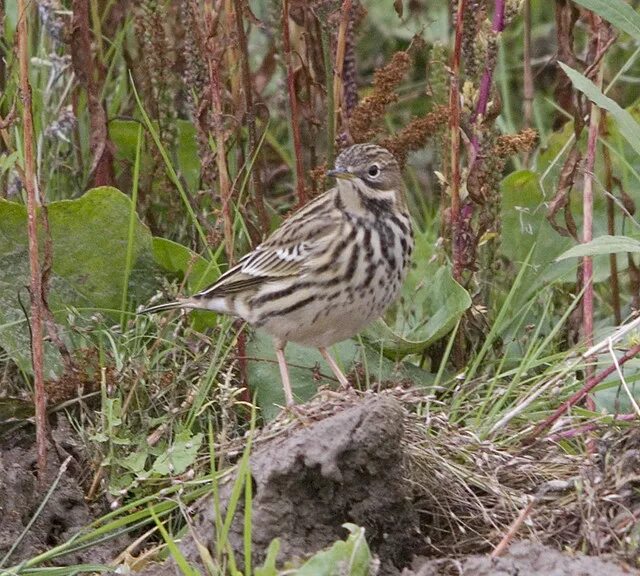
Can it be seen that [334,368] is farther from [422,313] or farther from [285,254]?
[422,313]

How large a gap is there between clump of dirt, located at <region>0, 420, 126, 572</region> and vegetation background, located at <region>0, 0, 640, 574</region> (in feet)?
0.22

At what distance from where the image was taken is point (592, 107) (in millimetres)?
5102

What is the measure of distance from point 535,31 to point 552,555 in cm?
547

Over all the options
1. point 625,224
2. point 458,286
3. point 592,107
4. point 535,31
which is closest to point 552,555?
point 458,286

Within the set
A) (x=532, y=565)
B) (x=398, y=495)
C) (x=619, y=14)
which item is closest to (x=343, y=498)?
(x=398, y=495)

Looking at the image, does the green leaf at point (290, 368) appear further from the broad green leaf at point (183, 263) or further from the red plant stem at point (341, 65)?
the red plant stem at point (341, 65)

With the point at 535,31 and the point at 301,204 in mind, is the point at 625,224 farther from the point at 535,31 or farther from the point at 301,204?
the point at 535,31

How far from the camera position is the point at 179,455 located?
4.48 meters

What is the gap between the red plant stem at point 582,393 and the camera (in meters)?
4.21

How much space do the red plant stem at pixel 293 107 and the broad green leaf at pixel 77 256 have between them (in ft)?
2.12

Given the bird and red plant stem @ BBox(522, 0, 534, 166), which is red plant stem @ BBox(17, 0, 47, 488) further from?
red plant stem @ BBox(522, 0, 534, 166)

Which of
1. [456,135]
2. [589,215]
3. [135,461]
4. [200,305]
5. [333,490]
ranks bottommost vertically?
[135,461]

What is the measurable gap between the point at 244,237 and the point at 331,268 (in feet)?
2.65

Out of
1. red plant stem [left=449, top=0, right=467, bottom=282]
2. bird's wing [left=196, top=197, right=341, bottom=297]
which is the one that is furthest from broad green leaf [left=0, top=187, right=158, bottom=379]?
red plant stem [left=449, top=0, right=467, bottom=282]
